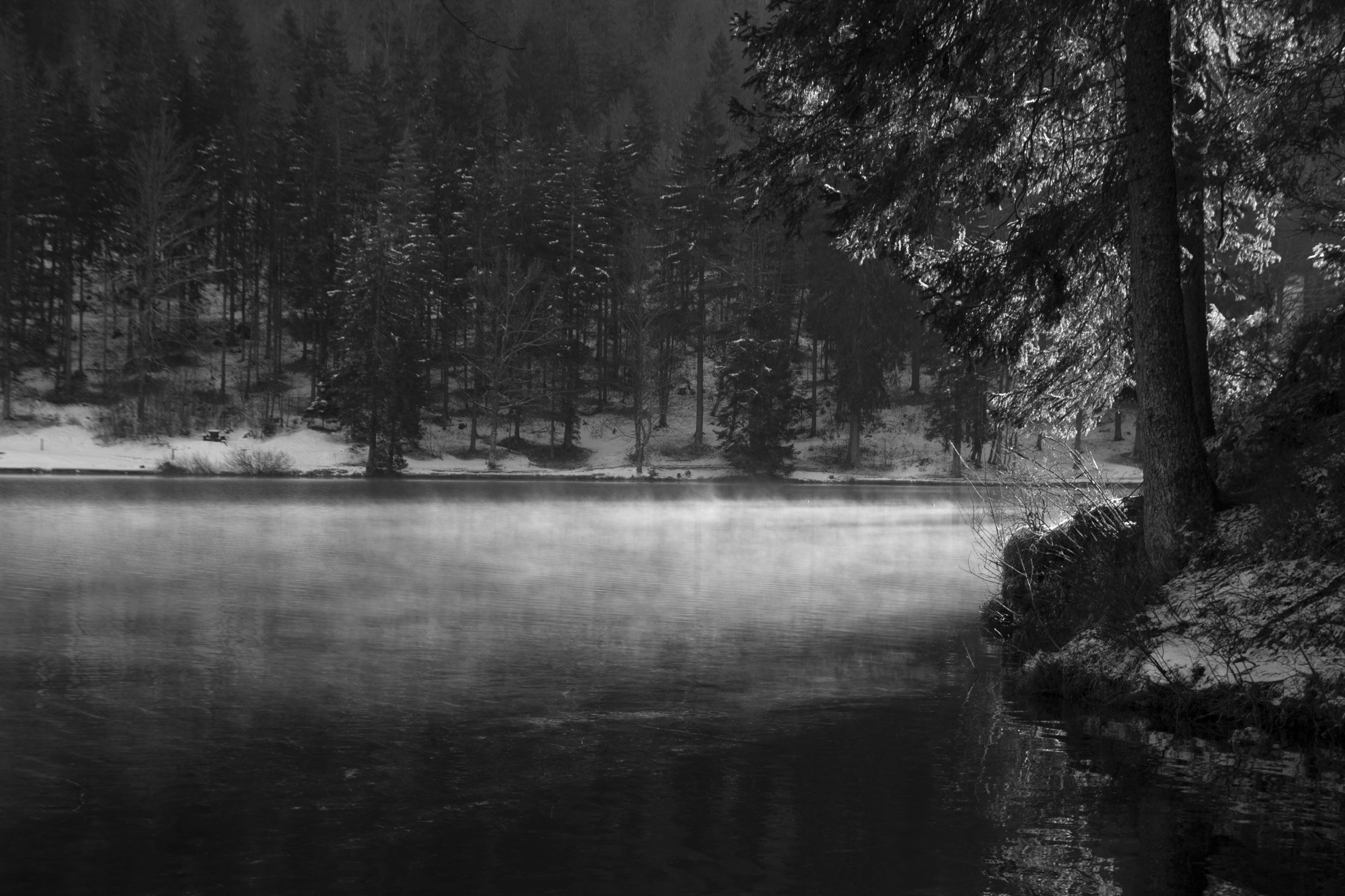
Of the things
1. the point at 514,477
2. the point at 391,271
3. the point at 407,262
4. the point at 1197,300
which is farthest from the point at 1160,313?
the point at 407,262

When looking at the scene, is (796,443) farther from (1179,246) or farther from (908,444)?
(1179,246)

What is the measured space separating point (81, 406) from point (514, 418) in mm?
20972

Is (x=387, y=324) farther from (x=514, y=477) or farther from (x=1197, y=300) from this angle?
(x=1197, y=300)

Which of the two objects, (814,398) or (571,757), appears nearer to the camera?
(571,757)

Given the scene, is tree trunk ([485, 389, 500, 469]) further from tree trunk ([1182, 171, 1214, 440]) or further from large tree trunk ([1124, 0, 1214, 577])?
large tree trunk ([1124, 0, 1214, 577])

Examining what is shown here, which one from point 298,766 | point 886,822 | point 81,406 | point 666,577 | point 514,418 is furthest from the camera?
point 514,418

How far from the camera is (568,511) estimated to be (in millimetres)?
35094

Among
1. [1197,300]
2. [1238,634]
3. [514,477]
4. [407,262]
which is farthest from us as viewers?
[407,262]

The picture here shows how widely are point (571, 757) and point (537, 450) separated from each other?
176ft

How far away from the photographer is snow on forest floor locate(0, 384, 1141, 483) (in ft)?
170

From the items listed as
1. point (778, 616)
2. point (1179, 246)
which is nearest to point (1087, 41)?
point (1179, 246)

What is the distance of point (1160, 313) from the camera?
1137 centimetres

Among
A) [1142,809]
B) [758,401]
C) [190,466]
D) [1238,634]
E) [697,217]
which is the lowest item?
[1142,809]

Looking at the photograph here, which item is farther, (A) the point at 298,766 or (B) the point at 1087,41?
(B) the point at 1087,41
